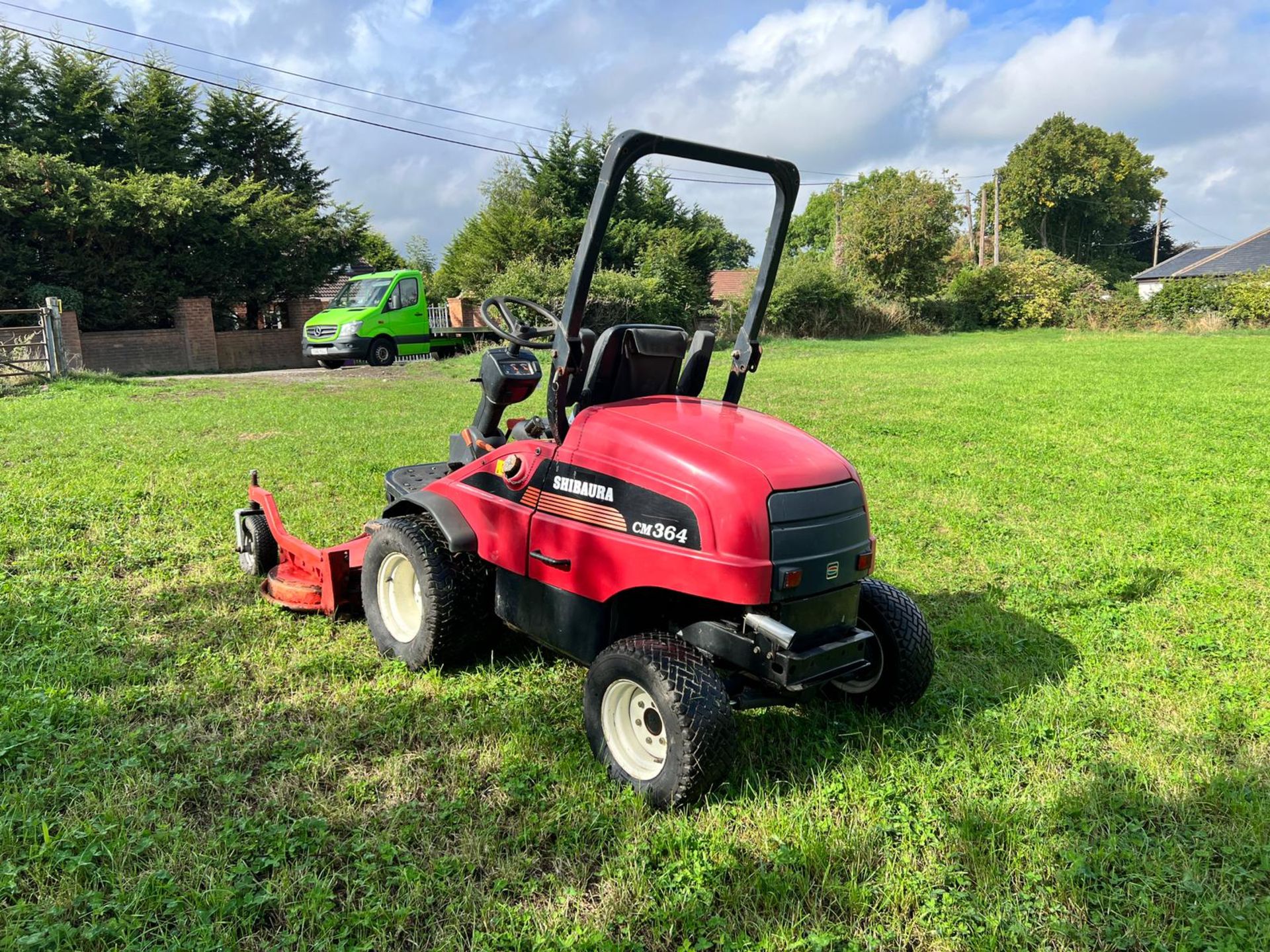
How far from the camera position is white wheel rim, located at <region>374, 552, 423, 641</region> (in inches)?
145

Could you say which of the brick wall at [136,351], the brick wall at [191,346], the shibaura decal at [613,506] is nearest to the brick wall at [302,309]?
the brick wall at [191,346]

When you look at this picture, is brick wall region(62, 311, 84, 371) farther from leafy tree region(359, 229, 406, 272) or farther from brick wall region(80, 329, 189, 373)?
leafy tree region(359, 229, 406, 272)

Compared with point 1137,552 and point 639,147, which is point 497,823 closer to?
point 639,147

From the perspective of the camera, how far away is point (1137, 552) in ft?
17.1

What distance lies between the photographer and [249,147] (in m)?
24.4

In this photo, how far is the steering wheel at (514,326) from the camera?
328 cm

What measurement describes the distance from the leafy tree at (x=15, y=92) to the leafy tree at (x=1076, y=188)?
53.6 meters

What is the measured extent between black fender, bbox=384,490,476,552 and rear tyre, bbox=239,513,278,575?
4.39 feet

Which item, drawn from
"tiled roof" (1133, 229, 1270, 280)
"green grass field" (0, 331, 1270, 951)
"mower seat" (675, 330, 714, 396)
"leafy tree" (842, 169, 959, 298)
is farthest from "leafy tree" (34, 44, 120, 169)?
"tiled roof" (1133, 229, 1270, 280)

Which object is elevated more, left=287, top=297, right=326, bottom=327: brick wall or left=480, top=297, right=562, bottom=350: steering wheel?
left=287, top=297, right=326, bottom=327: brick wall

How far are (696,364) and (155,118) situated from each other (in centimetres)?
2341

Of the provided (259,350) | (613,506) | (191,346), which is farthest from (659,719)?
(259,350)

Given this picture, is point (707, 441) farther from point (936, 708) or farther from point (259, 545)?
point (259, 545)

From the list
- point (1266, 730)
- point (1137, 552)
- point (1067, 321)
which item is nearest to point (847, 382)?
point (1137, 552)
